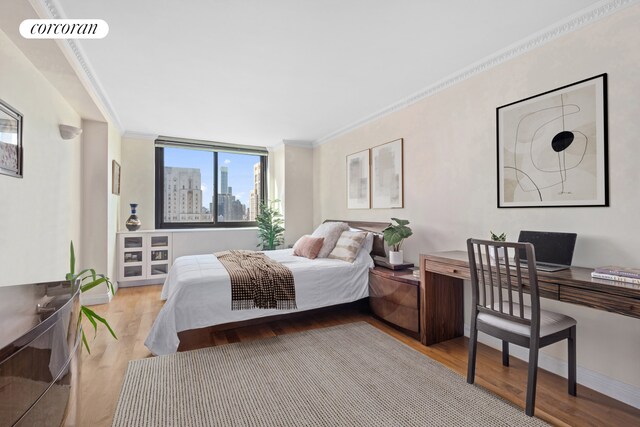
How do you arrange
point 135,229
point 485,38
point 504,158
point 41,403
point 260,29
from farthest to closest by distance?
point 135,229, point 504,158, point 485,38, point 260,29, point 41,403

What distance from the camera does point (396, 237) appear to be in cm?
318

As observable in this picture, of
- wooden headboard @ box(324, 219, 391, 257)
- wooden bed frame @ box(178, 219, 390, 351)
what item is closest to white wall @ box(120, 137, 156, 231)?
wooden bed frame @ box(178, 219, 390, 351)

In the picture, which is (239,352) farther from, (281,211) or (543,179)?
(281,211)

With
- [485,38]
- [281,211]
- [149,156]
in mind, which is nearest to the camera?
[485,38]

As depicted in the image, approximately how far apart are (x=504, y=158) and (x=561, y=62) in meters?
0.73

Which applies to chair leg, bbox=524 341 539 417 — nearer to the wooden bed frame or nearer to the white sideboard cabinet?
the wooden bed frame

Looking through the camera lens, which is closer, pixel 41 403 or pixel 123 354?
pixel 41 403

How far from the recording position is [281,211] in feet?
18.5

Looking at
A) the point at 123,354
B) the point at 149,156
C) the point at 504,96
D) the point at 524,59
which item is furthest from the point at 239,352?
the point at 149,156

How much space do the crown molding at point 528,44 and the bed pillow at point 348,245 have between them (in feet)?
5.10

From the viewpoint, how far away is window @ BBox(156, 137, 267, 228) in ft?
17.5

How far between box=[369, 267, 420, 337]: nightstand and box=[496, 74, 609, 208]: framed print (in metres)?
1.06

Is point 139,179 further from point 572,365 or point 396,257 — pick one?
point 572,365

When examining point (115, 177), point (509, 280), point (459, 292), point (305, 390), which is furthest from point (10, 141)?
point (459, 292)
